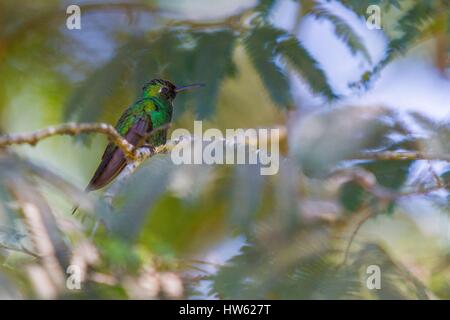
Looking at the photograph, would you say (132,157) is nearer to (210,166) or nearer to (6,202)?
(210,166)

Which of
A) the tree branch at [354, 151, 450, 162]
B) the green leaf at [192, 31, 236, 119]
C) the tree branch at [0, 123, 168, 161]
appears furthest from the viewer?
the green leaf at [192, 31, 236, 119]

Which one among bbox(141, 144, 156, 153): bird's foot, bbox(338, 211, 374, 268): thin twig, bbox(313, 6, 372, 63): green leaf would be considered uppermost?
bbox(313, 6, 372, 63): green leaf

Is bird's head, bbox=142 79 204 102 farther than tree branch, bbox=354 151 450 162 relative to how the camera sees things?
Yes

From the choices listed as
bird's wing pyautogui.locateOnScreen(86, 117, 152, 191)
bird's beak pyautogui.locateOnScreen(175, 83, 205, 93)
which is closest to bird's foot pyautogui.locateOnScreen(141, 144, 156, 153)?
bird's wing pyautogui.locateOnScreen(86, 117, 152, 191)

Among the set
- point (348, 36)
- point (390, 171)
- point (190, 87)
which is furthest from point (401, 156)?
point (190, 87)

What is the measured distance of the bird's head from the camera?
13.4 ft

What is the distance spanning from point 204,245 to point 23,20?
201 centimetres

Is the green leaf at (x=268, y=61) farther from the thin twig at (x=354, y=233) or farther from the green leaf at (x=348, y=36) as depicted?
the thin twig at (x=354, y=233)

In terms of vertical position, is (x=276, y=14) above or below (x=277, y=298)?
above

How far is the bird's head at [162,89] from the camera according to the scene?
4086 mm

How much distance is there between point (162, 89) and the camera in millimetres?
4090

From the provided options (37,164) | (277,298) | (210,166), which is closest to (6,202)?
(37,164)

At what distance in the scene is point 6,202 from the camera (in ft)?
7.59

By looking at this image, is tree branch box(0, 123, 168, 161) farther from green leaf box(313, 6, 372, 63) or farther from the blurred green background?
green leaf box(313, 6, 372, 63)
